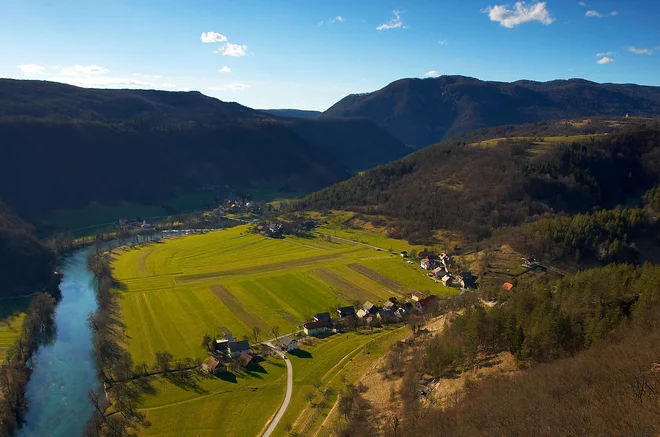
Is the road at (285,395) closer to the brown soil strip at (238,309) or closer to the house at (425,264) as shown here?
the brown soil strip at (238,309)

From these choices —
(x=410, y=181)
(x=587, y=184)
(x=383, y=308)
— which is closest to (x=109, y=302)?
(x=383, y=308)

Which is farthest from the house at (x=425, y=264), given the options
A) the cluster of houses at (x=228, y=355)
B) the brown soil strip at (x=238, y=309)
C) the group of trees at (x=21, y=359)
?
the group of trees at (x=21, y=359)

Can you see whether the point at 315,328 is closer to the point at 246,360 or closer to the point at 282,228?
the point at 246,360

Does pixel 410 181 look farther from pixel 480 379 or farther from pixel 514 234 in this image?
pixel 480 379

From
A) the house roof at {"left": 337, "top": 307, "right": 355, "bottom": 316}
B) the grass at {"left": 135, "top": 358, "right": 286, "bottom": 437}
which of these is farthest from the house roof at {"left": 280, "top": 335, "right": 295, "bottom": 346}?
the house roof at {"left": 337, "top": 307, "right": 355, "bottom": 316}

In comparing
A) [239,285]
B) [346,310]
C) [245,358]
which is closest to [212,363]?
[245,358]

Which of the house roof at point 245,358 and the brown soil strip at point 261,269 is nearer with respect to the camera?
the house roof at point 245,358

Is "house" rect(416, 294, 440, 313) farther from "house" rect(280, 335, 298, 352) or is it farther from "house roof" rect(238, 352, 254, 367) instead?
"house roof" rect(238, 352, 254, 367)
